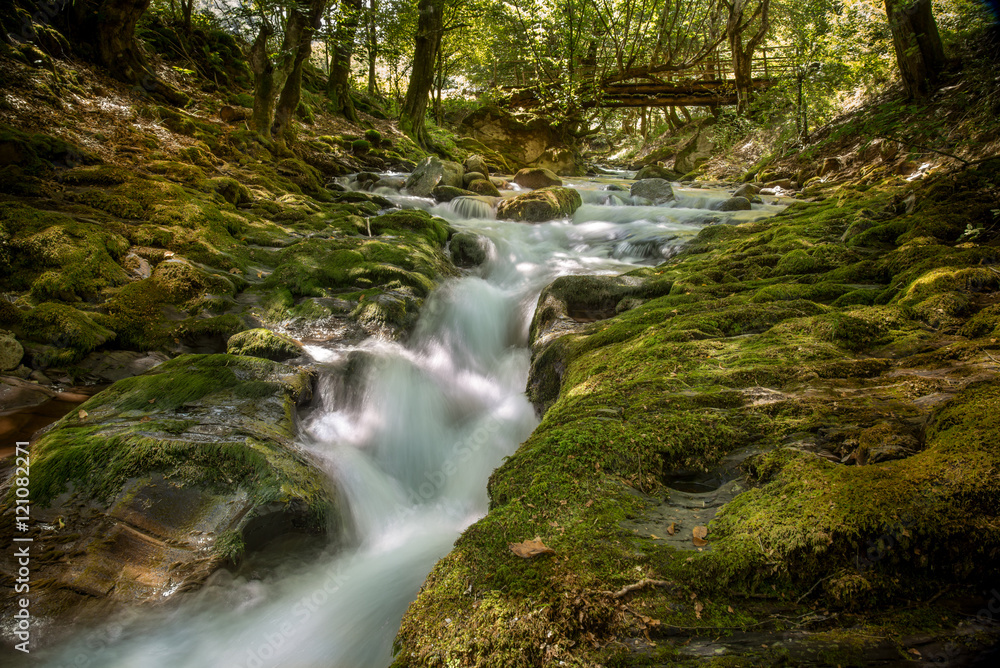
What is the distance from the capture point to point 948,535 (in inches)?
55.7

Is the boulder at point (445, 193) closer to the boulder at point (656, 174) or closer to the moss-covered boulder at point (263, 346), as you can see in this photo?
the moss-covered boulder at point (263, 346)

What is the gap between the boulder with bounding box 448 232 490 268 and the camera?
9320 mm

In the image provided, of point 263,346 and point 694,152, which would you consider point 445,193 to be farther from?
point 694,152

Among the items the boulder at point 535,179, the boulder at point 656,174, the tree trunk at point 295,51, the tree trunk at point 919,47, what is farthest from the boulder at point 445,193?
the boulder at point 656,174

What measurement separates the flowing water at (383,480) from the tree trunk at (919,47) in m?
4.77

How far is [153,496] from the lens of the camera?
9.48 feet

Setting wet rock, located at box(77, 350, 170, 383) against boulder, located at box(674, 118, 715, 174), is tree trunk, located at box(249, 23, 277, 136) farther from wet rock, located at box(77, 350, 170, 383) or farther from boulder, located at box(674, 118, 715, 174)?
boulder, located at box(674, 118, 715, 174)

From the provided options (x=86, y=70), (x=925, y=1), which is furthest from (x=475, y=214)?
(x=925, y=1)

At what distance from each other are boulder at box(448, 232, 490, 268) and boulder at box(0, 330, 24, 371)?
21.2 ft

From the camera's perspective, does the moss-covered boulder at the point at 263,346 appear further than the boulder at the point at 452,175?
No

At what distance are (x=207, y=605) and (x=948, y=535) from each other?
3592 millimetres

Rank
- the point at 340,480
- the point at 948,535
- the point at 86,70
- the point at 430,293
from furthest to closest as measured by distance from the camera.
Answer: the point at 86,70, the point at 430,293, the point at 340,480, the point at 948,535

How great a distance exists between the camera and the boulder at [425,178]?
13333 millimetres

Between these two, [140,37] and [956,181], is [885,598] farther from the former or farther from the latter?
[140,37]
